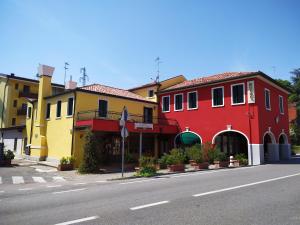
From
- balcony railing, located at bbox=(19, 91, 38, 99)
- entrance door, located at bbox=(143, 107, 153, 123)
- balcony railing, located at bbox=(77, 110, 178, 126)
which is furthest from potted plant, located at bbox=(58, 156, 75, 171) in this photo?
balcony railing, located at bbox=(19, 91, 38, 99)

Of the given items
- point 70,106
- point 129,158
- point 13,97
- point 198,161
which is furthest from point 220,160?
point 13,97

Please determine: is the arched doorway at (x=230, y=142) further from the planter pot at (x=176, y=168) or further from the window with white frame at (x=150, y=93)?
the window with white frame at (x=150, y=93)

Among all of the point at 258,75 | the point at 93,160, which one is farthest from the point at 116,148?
the point at 258,75

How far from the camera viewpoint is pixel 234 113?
2328cm

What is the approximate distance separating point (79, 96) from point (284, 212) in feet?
60.6

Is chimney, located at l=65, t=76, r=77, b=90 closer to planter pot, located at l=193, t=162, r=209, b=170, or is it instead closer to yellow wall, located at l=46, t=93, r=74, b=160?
yellow wall, located at l=46, t=93, r=74, b=160

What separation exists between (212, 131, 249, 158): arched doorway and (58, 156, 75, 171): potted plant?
1354cm

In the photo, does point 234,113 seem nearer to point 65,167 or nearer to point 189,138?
point 189,138

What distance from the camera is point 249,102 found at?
2228cm

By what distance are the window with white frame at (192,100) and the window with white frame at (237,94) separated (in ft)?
13.1

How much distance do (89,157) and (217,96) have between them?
14.1 meters

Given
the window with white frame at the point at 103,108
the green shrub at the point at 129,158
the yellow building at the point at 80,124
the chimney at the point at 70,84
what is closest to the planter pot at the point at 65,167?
the yellow building at the point at 80,124

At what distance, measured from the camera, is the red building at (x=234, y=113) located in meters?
22.3

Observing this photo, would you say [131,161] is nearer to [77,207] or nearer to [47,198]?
[47,198]
